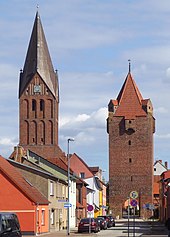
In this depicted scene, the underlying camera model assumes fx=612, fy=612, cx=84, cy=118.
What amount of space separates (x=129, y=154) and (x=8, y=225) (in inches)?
3734

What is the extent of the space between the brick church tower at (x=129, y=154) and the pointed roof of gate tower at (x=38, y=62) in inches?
549

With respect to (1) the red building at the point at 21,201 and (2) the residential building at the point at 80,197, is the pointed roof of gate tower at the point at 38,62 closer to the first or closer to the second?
(2) the residential building at the point at 80,197

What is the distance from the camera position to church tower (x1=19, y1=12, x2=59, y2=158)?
115750 mm

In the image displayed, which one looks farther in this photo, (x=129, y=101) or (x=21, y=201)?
(x=129, y=101)

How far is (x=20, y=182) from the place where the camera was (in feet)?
156

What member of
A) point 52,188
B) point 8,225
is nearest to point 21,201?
point 52,188

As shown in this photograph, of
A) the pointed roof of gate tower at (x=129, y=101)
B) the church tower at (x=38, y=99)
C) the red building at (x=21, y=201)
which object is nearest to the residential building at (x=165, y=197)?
the pointed roof of gate tower at (x=129, y=101)

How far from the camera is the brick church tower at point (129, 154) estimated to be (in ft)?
380

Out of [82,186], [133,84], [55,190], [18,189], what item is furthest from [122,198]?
[18,189]

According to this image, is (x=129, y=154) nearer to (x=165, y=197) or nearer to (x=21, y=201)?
(x=165, y=197)

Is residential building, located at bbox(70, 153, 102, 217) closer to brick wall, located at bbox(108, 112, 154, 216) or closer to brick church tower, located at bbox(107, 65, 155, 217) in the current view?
brick wall, located at bbox(108, 112, 154, 216)

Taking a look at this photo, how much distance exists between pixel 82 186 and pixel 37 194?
27360 millimetres

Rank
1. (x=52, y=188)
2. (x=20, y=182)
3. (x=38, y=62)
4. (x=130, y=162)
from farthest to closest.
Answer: (x=130, y=162), (x=38, y=62), (x=52, y=188), (x=20, y=182)

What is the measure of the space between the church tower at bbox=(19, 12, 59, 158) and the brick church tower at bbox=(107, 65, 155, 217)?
38.6 feet
